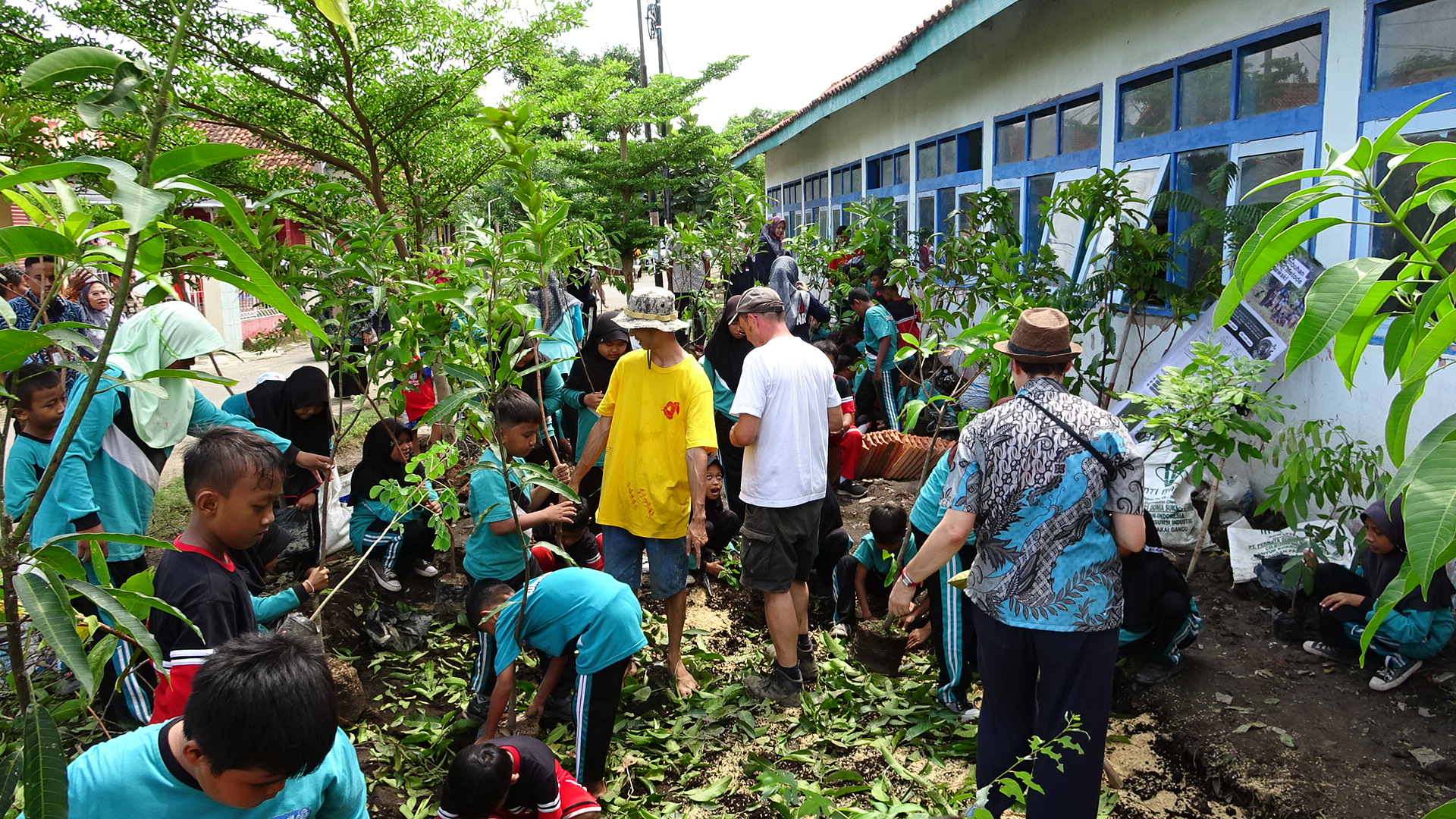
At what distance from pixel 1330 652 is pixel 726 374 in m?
3.28

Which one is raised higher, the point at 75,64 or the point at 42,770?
the point at 75,64

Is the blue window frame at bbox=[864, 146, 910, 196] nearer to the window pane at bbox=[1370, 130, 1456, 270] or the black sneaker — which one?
the window pane at bbox=[1370, 130, 1456, 270]

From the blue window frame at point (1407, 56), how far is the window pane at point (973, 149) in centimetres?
505

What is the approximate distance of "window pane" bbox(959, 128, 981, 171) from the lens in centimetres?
943

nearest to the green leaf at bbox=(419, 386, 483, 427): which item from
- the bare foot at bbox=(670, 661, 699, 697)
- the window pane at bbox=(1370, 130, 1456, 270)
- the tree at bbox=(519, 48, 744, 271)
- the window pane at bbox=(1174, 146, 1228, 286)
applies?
the bare foot at bbox=(670, 661, 699, 697)

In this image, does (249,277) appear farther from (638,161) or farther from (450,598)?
(638,161)

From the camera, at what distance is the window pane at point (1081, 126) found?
7.04 meters

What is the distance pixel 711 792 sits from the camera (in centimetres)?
342

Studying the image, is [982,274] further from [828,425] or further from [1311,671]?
[1311,671]

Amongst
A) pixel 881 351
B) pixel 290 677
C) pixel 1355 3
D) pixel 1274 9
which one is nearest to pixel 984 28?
pixel 881 351

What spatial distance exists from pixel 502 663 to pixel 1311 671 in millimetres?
3283

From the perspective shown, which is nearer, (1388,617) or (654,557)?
(1388,617)

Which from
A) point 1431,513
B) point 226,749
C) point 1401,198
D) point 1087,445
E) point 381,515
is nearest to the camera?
point 1431,513

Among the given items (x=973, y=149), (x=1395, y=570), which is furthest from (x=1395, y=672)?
(x=973, y=149)
